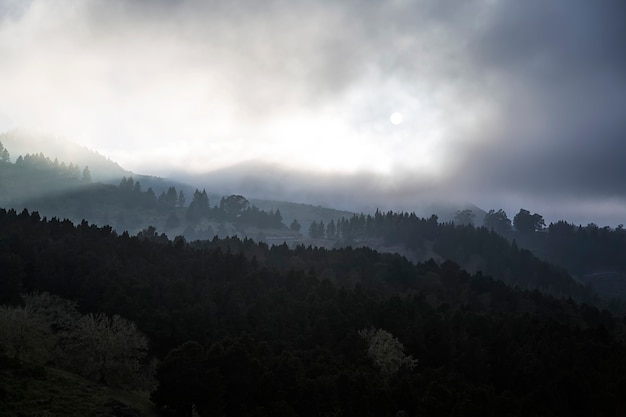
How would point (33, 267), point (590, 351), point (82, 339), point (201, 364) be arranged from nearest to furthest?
point (201, 364) → point (82, 339) → point (590, 351) → point (33, 267)

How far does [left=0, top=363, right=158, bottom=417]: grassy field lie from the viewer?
1970 inches

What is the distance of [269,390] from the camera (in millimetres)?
68125

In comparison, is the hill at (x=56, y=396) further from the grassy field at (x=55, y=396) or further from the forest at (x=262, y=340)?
the forest at (x=262, y=340)

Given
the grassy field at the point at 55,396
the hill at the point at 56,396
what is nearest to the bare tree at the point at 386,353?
the hill at the point at 56,396

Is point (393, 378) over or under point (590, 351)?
under

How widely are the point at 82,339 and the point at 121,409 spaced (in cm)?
1893

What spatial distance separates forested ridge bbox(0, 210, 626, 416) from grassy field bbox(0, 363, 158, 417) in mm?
5700

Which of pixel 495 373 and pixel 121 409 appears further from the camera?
pixel 495 373

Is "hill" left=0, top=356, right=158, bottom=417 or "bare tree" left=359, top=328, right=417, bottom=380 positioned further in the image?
"bare tree" left=359, top=328, right=417, bottom=380

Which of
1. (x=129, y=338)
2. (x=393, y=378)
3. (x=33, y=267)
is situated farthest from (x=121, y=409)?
(x=33, y=267)

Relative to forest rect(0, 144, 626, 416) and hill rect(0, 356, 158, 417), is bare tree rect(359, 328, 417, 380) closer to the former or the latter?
forest rect(0, 144, 626, 416)

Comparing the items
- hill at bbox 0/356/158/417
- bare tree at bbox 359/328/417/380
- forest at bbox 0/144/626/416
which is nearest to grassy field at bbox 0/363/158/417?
hill at bbox 0/356/158/417

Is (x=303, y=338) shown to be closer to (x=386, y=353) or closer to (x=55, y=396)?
(x=386, y=353)

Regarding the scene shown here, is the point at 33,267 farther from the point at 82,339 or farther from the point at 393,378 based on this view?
the point at 393,378
